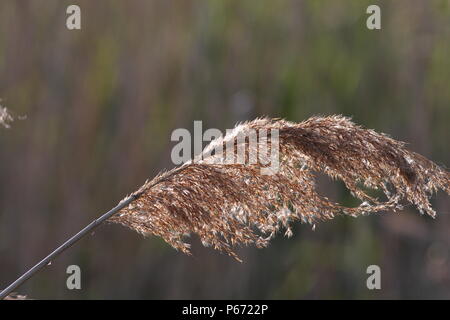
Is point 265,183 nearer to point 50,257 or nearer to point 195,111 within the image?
point 50,257

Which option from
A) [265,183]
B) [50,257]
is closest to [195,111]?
[265,183]

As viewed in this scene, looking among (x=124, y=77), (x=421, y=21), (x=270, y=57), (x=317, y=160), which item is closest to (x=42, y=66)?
(x=124, y=77)

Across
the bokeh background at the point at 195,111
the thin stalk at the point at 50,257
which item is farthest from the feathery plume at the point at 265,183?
the bokeh background at the point at 195,111

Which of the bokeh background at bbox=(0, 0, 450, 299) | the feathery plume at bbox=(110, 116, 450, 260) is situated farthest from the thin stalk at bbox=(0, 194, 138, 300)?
the bokeh background at bbox=(0, 0, 450, 299)

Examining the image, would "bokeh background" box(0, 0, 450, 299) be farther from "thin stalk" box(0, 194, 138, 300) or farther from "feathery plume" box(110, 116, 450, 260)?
"thin stalk" box(0, 194, 138, 300)

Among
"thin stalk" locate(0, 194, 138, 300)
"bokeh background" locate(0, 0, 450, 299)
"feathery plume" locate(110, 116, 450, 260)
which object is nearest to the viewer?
"thin stalk" locate(0, 194, 138, 300)

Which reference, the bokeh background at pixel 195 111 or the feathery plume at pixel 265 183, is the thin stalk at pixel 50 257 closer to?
the feathery plume at pixel 265 183
